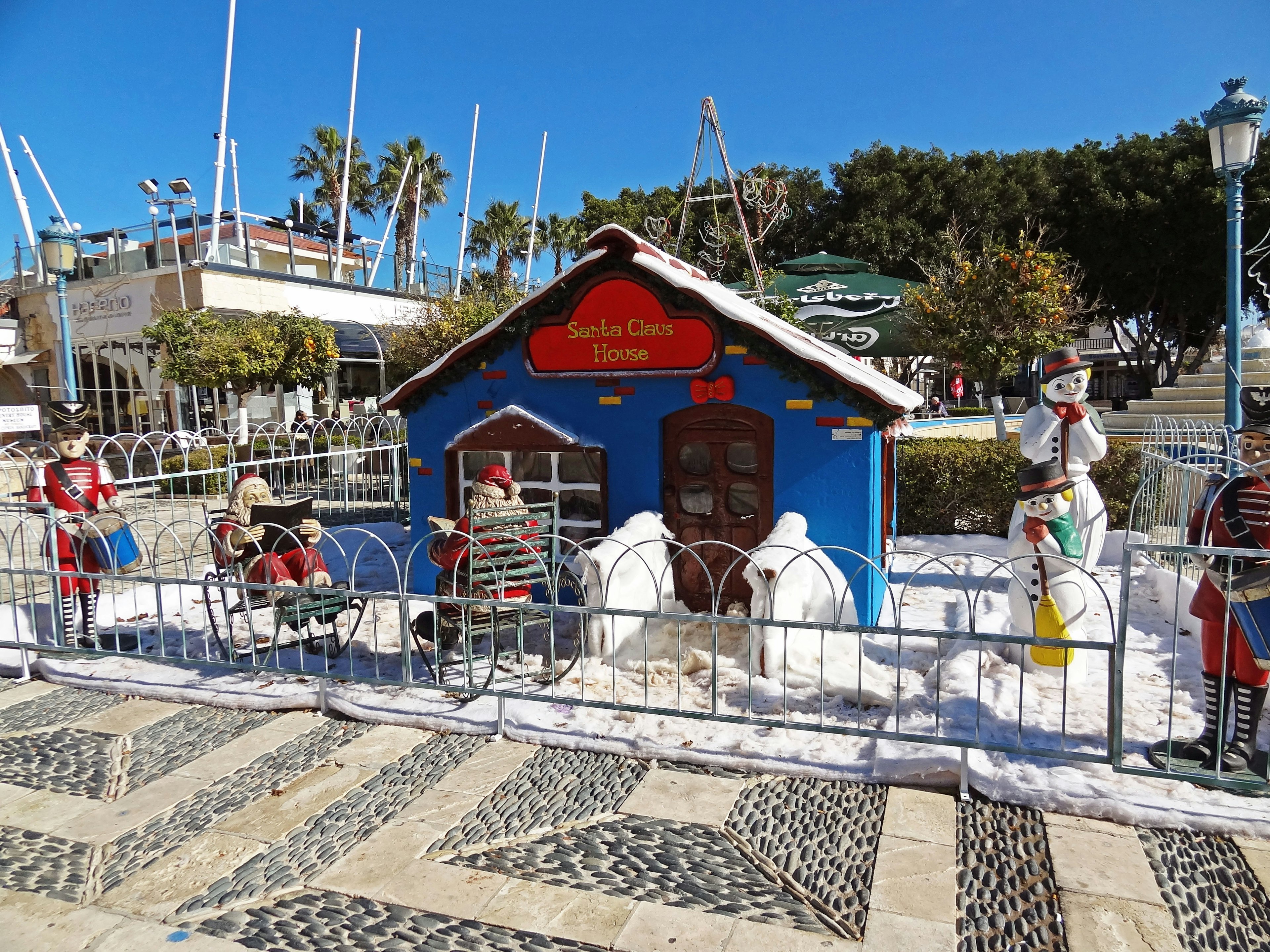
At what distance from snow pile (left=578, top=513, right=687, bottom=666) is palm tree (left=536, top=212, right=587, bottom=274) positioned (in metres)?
29.2

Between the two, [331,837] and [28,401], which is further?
[28,401]

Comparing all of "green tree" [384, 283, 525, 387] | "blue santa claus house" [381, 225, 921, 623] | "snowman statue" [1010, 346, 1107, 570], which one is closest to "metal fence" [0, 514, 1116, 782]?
"blue santa claus house" [381, 225, 921, 623]

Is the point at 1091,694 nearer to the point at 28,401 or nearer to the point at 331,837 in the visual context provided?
the point at 331,837

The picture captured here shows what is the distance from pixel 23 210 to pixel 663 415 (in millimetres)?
28887

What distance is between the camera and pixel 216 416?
22.2 meters

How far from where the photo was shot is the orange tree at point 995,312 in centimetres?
1259

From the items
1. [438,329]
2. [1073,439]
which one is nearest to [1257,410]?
[1073,439]

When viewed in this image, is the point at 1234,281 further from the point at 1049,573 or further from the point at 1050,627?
the point at 1050,627

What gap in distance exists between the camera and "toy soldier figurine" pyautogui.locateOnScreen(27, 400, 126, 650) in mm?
6039

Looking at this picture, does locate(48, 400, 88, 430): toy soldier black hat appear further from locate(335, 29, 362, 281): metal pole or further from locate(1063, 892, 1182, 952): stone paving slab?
locate(335, 29, 362, 281): metal pole

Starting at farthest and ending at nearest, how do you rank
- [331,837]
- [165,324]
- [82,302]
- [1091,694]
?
1. [82,302]
2. [165,324]
3. [1091,694]
4. [331,837]

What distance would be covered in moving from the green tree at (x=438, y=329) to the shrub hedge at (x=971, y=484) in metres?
9.71

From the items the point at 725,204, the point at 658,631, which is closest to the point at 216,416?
the point at 725,204

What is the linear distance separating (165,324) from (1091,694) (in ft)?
56.6
